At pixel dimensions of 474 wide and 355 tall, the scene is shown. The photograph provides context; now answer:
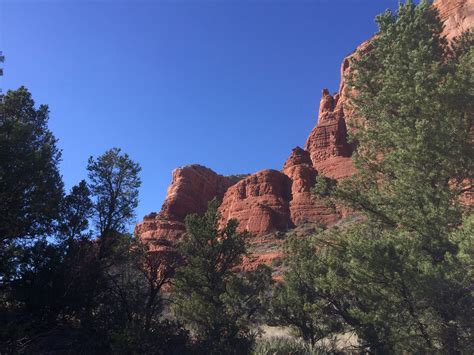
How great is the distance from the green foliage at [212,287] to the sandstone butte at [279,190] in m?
47.7

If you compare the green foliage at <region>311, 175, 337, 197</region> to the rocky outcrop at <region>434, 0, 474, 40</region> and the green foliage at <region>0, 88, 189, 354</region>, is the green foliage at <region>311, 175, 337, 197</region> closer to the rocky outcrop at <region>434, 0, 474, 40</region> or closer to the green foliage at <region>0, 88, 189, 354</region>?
the green foliage at <region>0, 88, 189, 354</region>

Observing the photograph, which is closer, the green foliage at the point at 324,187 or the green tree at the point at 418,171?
the green tree at the point at 418,171

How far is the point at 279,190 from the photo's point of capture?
271 feet

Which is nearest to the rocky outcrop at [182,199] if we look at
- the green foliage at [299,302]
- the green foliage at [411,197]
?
the green foliage at [299,302]

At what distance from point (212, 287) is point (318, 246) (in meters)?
5.32

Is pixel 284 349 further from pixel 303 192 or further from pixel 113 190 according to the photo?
pixel 303 192

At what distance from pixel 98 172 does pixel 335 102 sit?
88.6 m

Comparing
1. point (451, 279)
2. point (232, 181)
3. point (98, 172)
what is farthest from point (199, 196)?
point (451, 279)

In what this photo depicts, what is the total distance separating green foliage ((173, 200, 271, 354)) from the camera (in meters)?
14.1

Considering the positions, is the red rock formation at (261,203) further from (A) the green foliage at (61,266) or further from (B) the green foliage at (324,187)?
(B) the green foliage at (324,187)

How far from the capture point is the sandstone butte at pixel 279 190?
72.4 meters

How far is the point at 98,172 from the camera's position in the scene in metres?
18.8

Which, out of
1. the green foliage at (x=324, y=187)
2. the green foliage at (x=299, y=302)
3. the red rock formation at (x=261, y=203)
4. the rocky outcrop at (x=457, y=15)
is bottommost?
the green foliage at (x=299, y=302)

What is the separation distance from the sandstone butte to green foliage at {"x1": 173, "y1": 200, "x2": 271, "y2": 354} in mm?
47675
